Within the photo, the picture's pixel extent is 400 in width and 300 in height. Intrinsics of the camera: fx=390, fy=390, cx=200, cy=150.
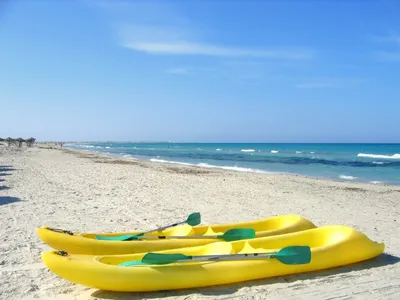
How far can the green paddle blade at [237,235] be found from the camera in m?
4.53

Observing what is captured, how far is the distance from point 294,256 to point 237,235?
957 millimetres

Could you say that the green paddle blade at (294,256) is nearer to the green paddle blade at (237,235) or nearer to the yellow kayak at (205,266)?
the yellow kayak at (205,266)

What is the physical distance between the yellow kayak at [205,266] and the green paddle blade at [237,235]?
27cm

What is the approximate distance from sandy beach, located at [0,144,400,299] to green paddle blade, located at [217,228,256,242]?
2.77 feet

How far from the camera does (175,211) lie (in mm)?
7555

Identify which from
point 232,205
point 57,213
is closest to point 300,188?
point 232,205

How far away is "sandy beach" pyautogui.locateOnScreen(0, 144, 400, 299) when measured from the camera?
3.47 meters

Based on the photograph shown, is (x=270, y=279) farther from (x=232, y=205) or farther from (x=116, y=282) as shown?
(x=232, y=205)

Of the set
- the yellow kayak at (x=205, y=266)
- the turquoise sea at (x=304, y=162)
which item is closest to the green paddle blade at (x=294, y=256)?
the yellow kayak at (x=205, y=266)

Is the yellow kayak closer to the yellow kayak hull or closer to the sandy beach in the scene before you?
the sandy beach

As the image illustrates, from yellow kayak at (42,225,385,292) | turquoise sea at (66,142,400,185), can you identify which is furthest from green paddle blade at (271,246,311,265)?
turquoise sea at (66,142,400,185)

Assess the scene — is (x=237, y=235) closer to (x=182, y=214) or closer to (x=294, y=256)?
(x=294, y=256)

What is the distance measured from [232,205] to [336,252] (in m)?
4.52

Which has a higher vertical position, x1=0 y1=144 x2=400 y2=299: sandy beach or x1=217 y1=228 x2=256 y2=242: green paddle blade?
x1=217 y1=228 x2=256 y2=242: green paddle blade
